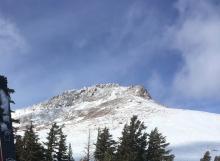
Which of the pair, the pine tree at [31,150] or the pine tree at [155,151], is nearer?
the pine tree at [31,150]

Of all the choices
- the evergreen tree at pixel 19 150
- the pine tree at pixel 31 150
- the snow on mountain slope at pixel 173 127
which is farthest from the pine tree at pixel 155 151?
the snow on mountain slope at pixel 173 127

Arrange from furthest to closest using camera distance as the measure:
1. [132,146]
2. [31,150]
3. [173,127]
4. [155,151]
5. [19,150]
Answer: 1. [173,127]
2. [155,151]
3. [132,146]
4. [19,150]
5. [31,150]

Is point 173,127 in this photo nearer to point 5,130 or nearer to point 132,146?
point 132,146

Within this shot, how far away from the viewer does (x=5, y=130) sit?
37.7 feet

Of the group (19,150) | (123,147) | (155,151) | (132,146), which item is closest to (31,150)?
(19,150)

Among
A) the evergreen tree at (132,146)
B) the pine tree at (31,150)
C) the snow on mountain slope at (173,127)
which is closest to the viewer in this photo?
the pine tree at (31,150)

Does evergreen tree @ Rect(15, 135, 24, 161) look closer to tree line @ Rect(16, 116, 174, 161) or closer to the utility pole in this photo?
tree line @ Rect(16, 116, 174, 161)

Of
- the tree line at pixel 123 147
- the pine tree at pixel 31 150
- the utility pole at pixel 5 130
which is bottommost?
the utility pole at pixel 5 130

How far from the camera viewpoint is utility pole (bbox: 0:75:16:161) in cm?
1134

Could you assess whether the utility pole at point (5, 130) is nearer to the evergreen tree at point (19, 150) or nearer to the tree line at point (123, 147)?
the evergreen tree at point (19, 150)

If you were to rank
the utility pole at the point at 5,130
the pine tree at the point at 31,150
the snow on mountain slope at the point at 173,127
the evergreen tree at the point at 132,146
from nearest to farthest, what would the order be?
the utility pole at the point at 5,130
the pine tree at the point at 31,150
the evergreen tree at the point at 132,146
the snow on mountain slope at the point at 173,127

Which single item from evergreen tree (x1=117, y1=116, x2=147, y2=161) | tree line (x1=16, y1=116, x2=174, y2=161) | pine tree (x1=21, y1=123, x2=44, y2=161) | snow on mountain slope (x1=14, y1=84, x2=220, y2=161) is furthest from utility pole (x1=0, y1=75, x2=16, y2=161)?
snow on mountain slope (x1=14, y1=84, x2=220, y2=161)

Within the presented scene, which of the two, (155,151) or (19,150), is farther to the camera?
(155,151)

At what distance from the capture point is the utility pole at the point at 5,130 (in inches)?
447
